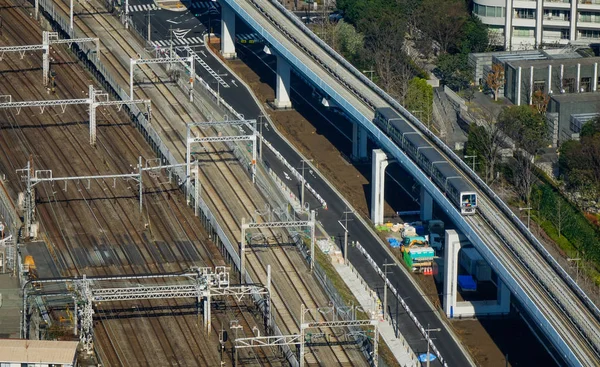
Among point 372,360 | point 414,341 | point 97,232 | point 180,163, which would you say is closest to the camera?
point 372,360

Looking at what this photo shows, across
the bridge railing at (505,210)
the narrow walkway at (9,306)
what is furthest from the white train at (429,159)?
the narrow walkway at (9,306)

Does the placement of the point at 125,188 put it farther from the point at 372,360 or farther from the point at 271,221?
the point at 372,360

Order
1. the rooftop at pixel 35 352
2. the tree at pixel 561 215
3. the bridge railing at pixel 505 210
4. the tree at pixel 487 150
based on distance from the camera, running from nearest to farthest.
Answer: the rooftop at pixel 35 352
the bridge railing at pixel 505 210
the tree at pixel 561 215
the tree at pixel 487 150

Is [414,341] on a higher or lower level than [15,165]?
lower

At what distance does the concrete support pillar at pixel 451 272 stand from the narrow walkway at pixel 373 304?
6.36 meters

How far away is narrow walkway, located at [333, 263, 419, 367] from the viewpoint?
164 metres

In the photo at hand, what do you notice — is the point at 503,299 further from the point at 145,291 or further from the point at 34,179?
the point at 34,179

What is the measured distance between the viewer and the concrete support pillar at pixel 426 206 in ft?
625

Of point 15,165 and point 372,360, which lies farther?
point 15,165

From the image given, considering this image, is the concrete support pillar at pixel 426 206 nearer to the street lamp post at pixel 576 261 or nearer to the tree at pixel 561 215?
the tree at pixel 561 215

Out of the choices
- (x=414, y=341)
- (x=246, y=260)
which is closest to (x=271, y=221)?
(x=246, y=260)

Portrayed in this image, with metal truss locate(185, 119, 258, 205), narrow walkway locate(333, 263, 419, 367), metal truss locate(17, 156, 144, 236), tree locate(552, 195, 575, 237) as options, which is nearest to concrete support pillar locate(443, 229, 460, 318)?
narrow walkway locate(333, 263, 419, 367)

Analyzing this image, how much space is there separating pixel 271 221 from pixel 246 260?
29.4 ft

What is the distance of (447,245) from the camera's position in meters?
174
